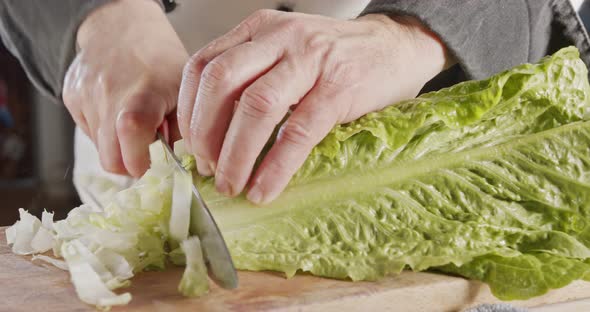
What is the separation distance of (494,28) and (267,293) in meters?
0.93

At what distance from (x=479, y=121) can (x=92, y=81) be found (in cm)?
85

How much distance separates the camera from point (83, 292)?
1177 mm

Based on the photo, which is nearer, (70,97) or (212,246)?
(212,246)

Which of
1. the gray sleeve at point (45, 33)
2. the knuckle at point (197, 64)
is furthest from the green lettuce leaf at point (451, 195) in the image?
the gray sleeve at point (45, 33)

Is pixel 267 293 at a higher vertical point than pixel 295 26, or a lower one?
lower

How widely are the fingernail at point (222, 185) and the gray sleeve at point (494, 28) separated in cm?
55

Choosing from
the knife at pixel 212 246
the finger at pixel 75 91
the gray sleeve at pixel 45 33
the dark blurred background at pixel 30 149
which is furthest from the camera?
the dark blurred background at pixel 30 149

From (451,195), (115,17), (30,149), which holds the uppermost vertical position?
(115,17)

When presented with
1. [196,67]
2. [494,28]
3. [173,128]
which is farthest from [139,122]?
[494,28]

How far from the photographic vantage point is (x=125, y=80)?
5.27 feet

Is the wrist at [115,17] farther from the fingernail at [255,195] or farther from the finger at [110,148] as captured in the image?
the fingernail at [255,195]

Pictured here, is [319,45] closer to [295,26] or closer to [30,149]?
[295,26]

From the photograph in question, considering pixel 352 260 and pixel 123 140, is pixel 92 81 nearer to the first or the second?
pixel 123 140

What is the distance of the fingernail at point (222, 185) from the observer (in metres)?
1.32
